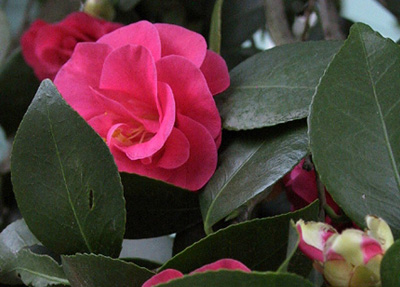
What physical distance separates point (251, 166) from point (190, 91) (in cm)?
9

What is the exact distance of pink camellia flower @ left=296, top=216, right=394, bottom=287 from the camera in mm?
320

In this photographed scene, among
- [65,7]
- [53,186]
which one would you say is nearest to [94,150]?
[53,186]

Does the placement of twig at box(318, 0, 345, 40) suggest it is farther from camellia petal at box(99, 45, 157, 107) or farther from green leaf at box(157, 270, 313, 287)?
green leaf at box(157, 270, 313, 287)

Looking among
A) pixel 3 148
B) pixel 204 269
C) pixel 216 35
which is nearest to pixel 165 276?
pixel 204 269

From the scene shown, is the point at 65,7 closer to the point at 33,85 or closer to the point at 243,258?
the point at 33,85

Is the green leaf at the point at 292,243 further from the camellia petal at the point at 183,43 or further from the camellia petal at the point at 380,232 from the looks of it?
the camellia petal at the point at 183,43

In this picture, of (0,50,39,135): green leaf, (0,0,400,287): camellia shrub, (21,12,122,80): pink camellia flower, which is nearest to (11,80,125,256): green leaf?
(0,0,400,287): camellia shrub

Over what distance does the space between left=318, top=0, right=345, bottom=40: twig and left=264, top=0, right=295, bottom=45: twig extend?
0.17 ft

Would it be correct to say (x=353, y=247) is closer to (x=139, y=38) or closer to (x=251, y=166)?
(x=251, y=166)

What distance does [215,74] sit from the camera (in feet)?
1.88

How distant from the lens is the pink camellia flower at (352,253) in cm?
32

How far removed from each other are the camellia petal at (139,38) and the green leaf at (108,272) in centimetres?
21

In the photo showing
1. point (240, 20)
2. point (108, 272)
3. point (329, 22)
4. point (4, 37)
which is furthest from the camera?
point (4, 37)

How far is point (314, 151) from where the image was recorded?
0.39 meters
